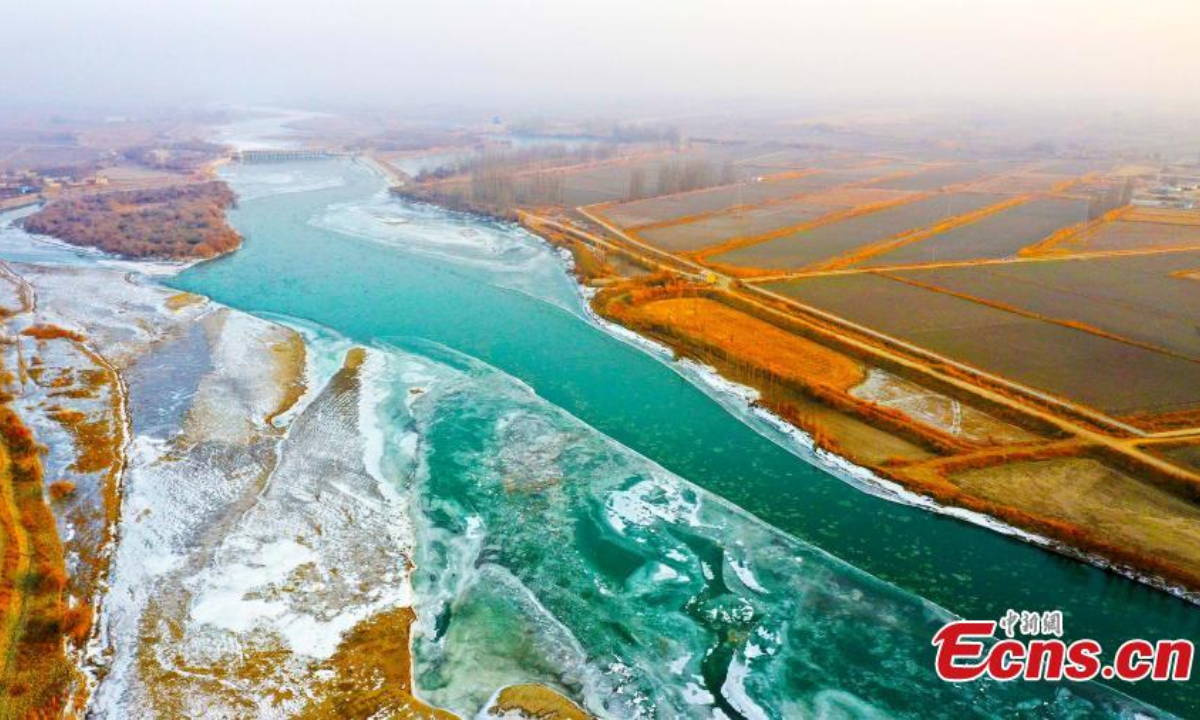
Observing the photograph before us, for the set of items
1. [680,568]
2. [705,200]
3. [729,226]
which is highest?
[705,200]

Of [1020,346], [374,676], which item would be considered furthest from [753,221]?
[374,676]

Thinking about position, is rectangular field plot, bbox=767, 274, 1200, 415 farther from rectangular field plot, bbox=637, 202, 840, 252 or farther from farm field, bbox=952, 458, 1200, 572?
rectangular field plot, bbox=637, 202, 840, 252

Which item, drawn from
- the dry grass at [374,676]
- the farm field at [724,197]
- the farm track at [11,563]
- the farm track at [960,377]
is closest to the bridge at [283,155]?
the farm field at [724,197]

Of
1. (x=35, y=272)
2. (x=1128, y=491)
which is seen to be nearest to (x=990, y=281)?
(x=1128, y=491)

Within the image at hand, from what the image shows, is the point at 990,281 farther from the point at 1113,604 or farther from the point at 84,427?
the point at 84,427

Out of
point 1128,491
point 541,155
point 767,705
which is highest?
point 541,155

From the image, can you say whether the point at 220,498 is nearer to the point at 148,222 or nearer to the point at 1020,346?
the point at 1020,346
